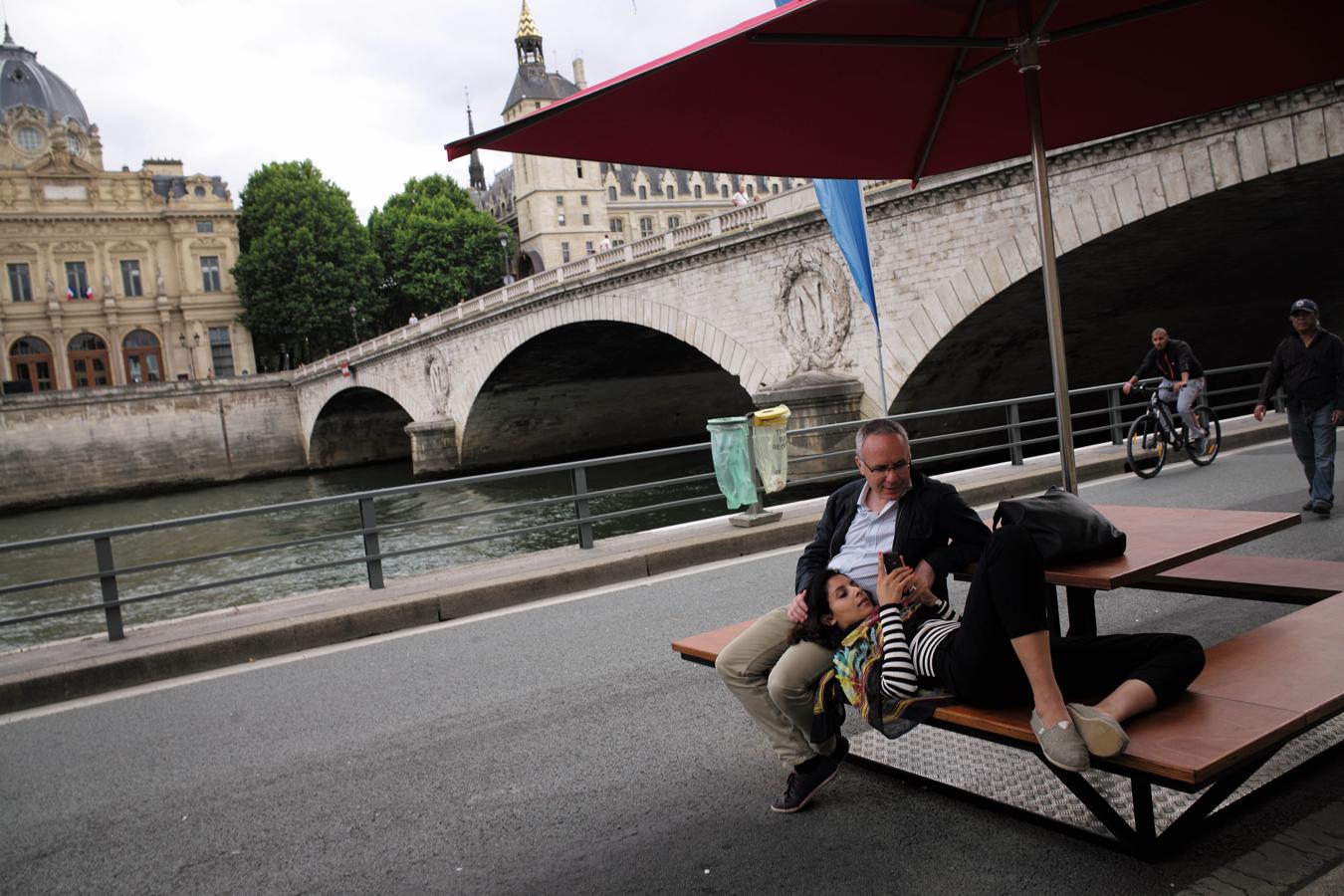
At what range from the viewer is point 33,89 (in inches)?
2771

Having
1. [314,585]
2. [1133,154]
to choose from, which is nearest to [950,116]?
[1133,154]

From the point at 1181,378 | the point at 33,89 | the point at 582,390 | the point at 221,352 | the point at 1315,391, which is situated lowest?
the point at 1315,391

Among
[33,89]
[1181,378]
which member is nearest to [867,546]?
[1181,378]

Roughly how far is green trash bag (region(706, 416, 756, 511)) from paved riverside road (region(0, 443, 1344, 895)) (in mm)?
2748

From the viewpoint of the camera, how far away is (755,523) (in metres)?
9.27

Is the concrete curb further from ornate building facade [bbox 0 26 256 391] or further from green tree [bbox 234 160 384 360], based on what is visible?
ornate building facade [bbox 0 26 256 391]

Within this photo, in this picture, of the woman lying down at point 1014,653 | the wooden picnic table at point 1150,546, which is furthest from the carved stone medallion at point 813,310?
the woman lying down at point 1014,653

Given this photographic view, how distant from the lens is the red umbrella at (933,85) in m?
3.54

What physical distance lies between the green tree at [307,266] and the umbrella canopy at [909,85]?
57974 mm

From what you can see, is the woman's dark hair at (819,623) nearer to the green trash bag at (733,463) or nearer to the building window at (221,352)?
the green trash bag at (733,463)

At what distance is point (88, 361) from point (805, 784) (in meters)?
69.9

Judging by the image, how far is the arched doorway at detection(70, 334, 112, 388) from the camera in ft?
207

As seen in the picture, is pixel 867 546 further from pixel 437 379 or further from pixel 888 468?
pixel 437 379

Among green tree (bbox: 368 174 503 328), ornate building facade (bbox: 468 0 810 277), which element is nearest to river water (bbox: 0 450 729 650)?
green tree (bbox: 368 174 503 328)
